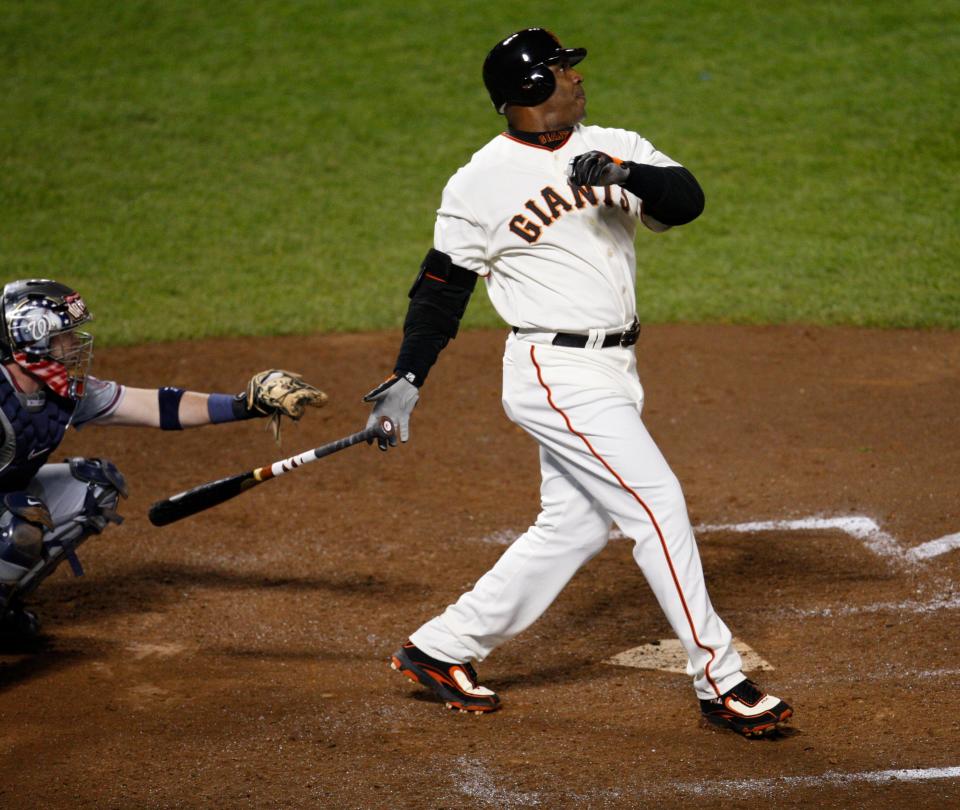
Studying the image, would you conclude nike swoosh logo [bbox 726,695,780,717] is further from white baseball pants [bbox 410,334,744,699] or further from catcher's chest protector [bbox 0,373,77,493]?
catcher's chest protector [bbox 0,373,77,493]

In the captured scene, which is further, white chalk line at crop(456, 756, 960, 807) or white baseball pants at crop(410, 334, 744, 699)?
white baseball pants at crop(410, 334, 744, 699)

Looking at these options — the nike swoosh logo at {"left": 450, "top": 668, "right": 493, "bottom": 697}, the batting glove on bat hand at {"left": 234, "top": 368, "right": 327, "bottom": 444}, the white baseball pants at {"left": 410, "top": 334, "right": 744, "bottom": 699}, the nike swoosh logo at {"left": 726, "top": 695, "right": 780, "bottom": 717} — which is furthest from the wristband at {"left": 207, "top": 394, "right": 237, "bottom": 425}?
the nike swoosh logo at {"left": 726, "top": 695, "right": 780, "bottom": 717}

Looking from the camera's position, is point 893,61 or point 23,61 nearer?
point 893,61

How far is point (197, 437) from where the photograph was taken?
6.52m

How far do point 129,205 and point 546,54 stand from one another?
6.81m

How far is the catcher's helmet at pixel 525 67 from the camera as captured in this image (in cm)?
360

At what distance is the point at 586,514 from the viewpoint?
374 centimetres

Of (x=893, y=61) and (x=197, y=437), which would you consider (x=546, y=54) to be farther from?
(x=893, y=61)

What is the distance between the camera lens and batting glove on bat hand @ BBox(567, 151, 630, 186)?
132 inches

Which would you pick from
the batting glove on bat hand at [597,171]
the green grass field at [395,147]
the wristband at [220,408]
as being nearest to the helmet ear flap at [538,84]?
the batting glove on bat hand at [597,171]

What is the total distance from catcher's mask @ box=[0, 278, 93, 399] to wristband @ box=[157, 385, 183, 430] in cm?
30

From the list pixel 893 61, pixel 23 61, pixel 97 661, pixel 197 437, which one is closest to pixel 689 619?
pixel 97 661

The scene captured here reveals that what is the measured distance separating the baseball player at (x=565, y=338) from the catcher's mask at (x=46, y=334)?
106 centimetres

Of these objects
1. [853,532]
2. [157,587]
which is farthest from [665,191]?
[157,587]
